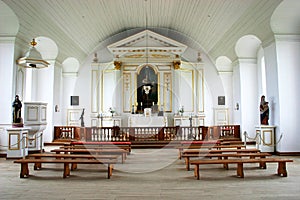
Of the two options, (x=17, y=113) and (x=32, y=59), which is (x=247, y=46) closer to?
(x=32, y=59)

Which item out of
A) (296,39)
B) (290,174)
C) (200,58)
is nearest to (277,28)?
(296,39)

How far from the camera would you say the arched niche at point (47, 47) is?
10.2m

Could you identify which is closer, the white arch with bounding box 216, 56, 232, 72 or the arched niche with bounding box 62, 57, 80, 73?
the white arch with bounding box 216, 56, 232, 72

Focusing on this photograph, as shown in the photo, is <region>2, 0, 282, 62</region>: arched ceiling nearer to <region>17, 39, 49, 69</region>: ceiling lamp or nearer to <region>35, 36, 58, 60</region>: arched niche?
<region>35, 36, 58, 60</region>: arched niche

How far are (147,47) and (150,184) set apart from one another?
1006 centimetres

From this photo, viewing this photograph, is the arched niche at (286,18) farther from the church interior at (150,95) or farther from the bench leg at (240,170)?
the bench leg at (240,170)

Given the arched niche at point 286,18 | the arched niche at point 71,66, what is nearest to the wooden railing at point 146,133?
the arched niche at point 71,66

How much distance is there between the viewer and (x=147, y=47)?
45.2 ft

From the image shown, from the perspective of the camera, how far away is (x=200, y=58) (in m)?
14.7

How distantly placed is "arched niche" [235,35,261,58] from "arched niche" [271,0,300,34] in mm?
1805

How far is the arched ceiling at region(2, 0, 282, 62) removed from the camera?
834 centimetres

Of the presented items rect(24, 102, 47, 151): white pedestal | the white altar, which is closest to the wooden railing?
rect(24, 102, 47, 151): white pedestal

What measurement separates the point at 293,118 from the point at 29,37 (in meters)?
8.27

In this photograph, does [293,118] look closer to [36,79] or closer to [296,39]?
[296,39]
